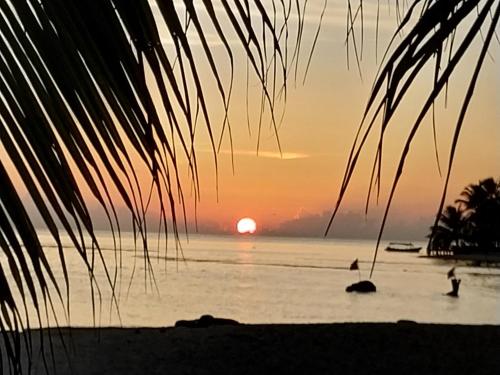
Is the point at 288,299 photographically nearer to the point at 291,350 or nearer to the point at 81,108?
the point at 291,350

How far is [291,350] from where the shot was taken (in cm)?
972

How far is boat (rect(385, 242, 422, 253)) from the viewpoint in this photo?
89.9 m

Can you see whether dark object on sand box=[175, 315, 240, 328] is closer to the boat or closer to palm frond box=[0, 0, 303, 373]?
palm frond box=[0, 0, 303, 373]

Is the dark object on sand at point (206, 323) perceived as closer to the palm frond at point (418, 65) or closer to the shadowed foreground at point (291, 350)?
the shadowed foreground at point (291, 350)

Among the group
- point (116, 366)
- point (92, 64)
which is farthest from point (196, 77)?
point (116, 366)

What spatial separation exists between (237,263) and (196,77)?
199 ft

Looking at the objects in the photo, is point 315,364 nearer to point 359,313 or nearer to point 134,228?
point 134,228

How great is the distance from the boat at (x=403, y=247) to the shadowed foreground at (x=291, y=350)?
7874 cm

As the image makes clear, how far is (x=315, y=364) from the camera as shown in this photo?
9.08 meters

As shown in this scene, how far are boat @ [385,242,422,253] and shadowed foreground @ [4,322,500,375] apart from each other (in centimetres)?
7874

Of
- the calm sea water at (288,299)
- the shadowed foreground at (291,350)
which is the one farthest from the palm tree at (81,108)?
the calm sea water at (288,299)

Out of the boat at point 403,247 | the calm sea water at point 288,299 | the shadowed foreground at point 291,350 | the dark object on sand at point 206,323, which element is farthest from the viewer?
the boat at point 403,247

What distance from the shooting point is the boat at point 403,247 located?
89.9 metres

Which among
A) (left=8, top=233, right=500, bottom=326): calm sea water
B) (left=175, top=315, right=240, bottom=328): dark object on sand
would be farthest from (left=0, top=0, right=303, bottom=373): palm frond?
(left=8, top=233, right=500, bottom=326): calm sea water
